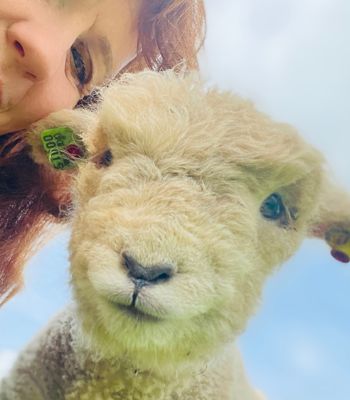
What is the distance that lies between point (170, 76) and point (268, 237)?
16.7 inches

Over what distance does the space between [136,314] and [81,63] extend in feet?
3.05

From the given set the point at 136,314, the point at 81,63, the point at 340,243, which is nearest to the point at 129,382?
the point at 136,314

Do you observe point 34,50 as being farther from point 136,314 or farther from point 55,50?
point 136,314

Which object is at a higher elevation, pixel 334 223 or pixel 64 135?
pixel 64 135

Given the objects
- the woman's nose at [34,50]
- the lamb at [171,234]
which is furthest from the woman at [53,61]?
the lamb at [171,234]

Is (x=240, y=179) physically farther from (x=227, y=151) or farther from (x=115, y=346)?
(x=115, y=346)

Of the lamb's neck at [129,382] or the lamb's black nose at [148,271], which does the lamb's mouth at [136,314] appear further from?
the lamb's neck at [129,382]

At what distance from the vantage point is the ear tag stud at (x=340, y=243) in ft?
5.71

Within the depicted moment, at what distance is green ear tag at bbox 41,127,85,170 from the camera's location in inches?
71.2

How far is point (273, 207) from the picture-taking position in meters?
1.61

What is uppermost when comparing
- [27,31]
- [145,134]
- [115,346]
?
[27,31]

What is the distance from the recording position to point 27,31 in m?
1.69

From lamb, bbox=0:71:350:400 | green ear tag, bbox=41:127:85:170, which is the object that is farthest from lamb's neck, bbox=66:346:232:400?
green ear tag, bbox=41:127:85:170

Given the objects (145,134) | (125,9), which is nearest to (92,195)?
(145,134)
